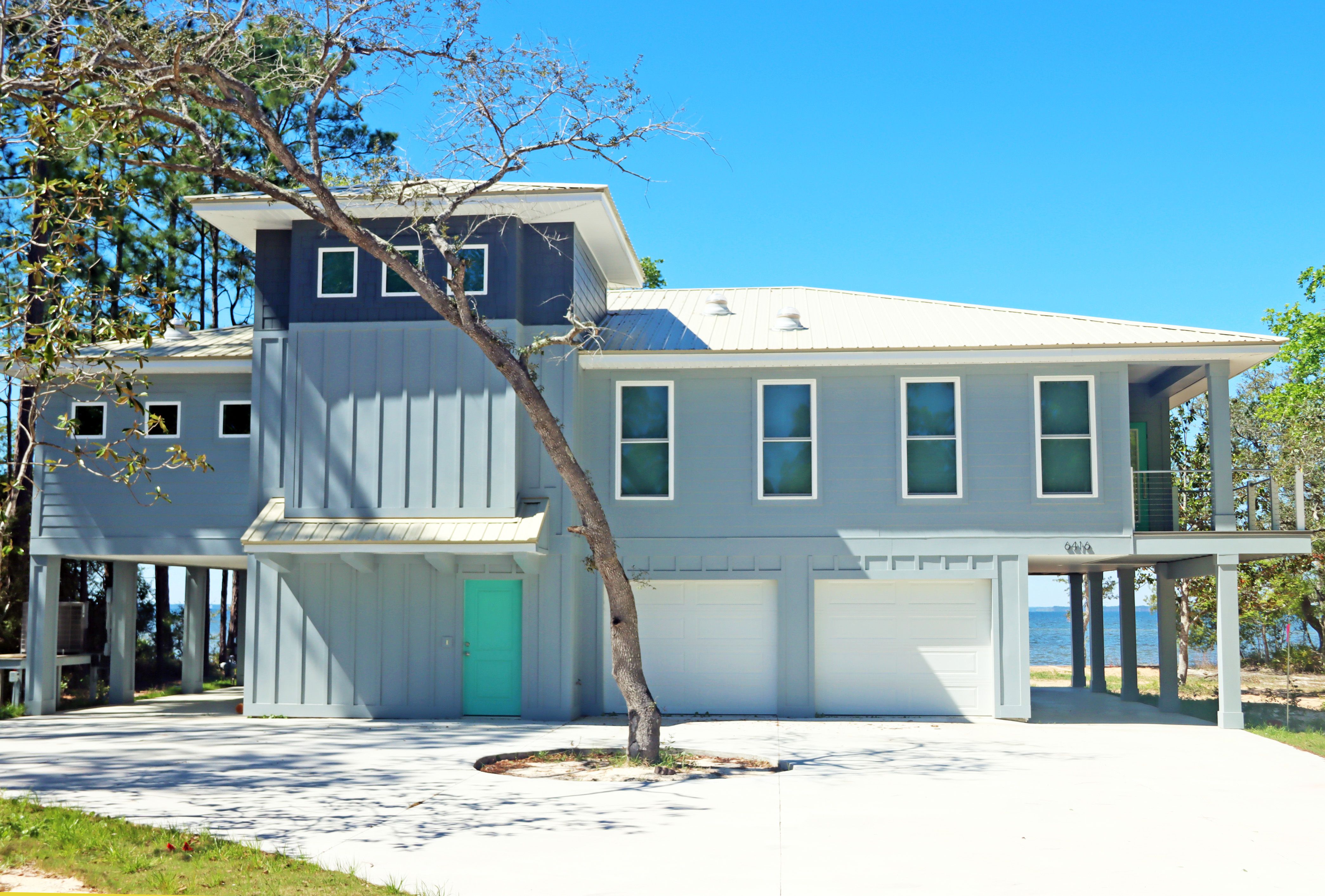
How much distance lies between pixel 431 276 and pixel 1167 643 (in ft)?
41.7

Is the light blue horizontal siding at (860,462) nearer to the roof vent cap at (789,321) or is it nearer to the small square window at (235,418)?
the roof vent cap at (789,321)

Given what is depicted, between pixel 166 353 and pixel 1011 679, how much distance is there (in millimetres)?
13100

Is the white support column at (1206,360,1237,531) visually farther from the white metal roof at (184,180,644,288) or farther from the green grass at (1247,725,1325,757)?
the white metal roof at (184,180,644,288)

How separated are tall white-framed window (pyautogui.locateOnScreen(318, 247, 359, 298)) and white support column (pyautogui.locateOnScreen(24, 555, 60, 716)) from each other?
5903mm

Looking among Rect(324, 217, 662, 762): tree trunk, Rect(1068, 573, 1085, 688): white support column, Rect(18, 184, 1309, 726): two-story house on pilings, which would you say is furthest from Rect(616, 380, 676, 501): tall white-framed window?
Rect(1068, 573, 1085, 688): white support column

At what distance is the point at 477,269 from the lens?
16.7 meters

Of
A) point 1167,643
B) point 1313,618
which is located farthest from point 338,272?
point 1313,618

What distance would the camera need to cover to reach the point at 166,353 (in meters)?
17.7

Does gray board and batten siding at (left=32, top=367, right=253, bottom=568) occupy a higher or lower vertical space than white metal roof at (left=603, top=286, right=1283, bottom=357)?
lower

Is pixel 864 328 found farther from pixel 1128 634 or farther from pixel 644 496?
pixel 1128 634

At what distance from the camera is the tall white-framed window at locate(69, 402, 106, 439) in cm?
1819

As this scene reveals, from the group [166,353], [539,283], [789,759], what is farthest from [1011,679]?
[166,353]

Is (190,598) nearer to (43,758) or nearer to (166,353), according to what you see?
(166,353)

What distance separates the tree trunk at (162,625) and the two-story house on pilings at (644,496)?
789 cm
